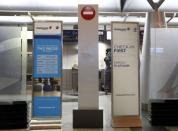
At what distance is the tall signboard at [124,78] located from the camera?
6820mm

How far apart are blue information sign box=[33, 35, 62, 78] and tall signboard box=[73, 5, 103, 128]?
455 millimetres

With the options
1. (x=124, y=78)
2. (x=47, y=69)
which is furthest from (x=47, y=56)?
(x=124, y=78)

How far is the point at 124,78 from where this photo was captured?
269 inches

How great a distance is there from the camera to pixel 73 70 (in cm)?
1720

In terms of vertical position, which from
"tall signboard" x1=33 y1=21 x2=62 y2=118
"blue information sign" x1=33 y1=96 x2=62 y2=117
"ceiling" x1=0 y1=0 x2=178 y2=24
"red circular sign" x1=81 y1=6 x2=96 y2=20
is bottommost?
"blue information sign" x1=33 y1=96 x2=62 y2=117

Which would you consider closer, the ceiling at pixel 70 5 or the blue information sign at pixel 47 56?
the blue information sign at pixel 47 56

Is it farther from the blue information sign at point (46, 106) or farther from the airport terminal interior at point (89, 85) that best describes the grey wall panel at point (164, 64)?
the blue information sign at point (46, 106)

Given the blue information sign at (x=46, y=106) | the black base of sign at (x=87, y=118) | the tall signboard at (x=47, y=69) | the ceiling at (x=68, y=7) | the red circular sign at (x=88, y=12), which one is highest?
the ceiling at (x=68, y=7)

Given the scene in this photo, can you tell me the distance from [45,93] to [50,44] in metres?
1.02

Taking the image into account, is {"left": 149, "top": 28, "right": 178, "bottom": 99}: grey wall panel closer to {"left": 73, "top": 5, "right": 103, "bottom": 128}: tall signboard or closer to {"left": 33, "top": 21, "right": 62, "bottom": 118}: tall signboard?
{"left": 73, "top": 5, "right": 103, "bottom": 128}: tall signboard

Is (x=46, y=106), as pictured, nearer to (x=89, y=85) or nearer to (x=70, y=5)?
(x=89, y=85)

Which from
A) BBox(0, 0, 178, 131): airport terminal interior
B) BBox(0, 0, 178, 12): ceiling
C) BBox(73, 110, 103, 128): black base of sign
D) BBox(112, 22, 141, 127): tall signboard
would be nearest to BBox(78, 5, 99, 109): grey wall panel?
BBox(0, 0, 178, 131): airport terminal interior

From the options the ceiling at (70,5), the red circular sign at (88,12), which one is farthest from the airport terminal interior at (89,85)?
the ceiling at (70,5)

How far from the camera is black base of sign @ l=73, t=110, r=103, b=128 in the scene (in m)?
6.61
